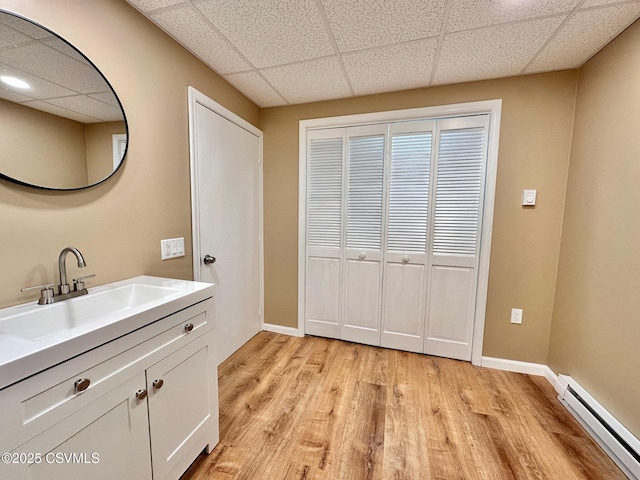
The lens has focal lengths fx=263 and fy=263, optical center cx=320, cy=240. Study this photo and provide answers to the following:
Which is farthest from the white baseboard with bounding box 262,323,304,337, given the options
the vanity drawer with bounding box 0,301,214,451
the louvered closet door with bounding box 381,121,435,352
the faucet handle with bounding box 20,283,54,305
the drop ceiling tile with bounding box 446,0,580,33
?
the drop ceiling tile with bounding box 446,0,580,33

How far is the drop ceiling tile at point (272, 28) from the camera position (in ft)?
4.49

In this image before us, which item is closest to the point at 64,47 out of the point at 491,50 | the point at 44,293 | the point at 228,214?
the point at 44,293

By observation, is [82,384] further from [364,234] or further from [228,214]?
[364,234]

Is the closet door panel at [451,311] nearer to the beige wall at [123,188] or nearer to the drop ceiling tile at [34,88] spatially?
the beige wall at [123,188]

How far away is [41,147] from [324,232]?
77.1 inches

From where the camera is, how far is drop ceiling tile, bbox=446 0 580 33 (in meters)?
1.32

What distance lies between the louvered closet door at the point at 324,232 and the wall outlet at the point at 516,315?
1448mm

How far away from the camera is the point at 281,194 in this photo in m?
2.68

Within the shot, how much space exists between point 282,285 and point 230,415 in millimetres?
1299

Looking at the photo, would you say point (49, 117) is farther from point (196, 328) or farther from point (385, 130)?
point (385, 130)

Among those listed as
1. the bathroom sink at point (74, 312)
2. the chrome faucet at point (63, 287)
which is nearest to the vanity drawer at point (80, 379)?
the bathroom sink at point (74, 312)

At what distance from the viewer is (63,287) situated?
1086 millimetres

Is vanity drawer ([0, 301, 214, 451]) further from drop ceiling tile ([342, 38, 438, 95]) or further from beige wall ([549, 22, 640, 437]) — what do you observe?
beige wall ([549, 22, 640, 437])

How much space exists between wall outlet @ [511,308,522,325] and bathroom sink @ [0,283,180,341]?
8.01 ft
